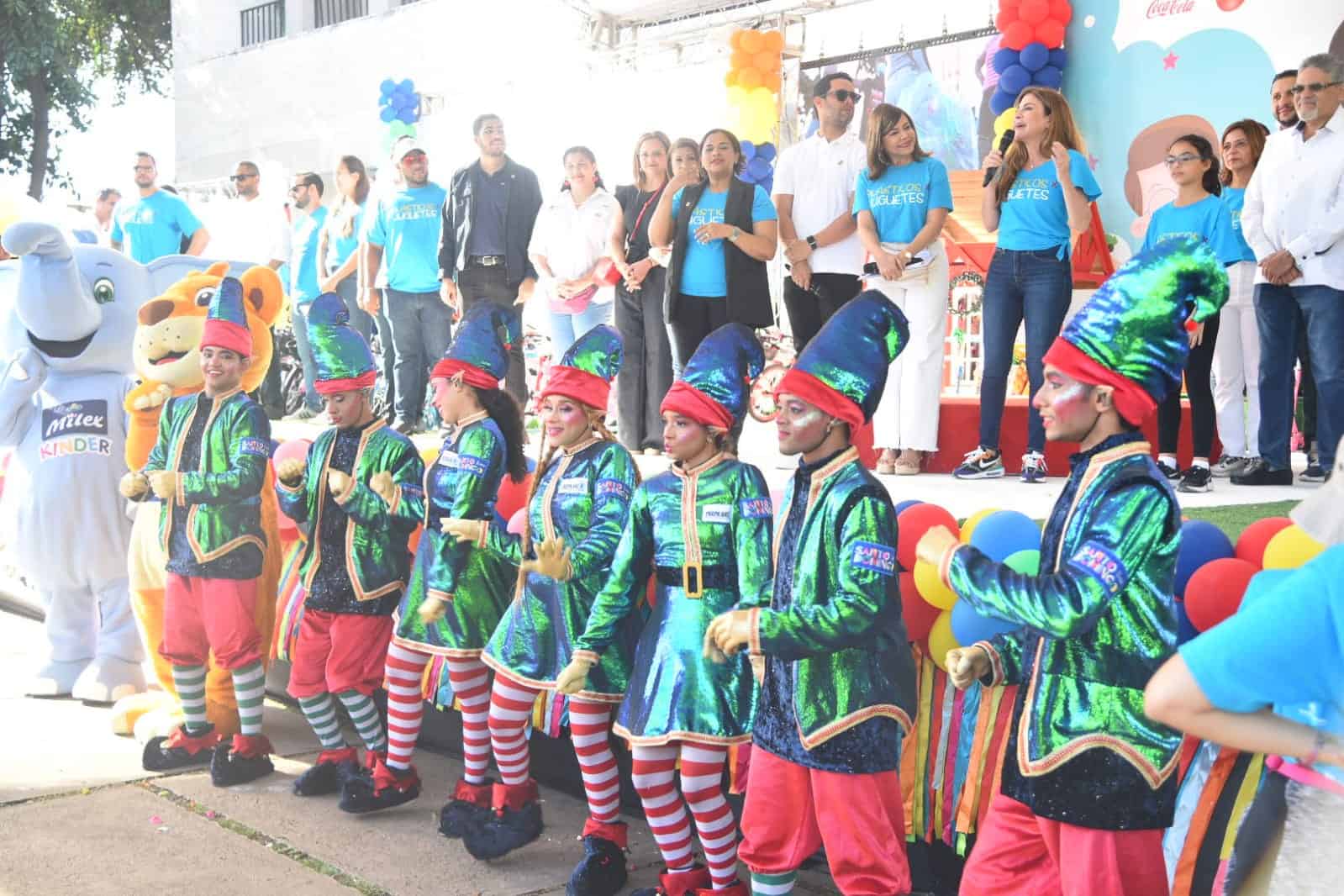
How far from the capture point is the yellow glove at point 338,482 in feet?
14.3

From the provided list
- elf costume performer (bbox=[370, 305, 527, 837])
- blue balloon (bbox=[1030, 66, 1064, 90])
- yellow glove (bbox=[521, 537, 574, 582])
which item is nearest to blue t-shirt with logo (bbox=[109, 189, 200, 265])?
blue balloon (bbox=[1030, 66, 1064, 90])

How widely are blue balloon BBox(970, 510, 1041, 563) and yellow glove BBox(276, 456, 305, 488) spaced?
85.7 inches

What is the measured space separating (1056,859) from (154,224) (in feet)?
28.0

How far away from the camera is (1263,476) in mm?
5539

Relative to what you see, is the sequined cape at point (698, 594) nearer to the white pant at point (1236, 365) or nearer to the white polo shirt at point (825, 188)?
the white polo shirt at point (825, 188)

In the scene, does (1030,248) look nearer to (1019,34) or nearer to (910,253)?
(910,253)

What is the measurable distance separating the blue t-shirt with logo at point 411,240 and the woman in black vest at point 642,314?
118 centimetres

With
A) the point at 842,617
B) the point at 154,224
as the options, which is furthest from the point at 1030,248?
the point at 154,224

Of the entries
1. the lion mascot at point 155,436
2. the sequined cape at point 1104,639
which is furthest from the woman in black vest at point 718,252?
the sequined cape at point 1104,639

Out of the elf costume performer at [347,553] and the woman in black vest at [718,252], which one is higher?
the woman in black vest at [718,252]

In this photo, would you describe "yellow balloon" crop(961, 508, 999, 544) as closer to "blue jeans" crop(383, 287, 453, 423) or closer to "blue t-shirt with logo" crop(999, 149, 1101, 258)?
"blue t-shirt with logo" crop(999, 149, 1101, 258)

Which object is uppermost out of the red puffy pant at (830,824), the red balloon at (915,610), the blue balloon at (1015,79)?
the blue balloon at (1015,79)

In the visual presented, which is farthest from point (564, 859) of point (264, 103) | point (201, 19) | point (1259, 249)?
point (201, 19)

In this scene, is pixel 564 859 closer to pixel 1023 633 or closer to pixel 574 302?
pixel 1023 633
